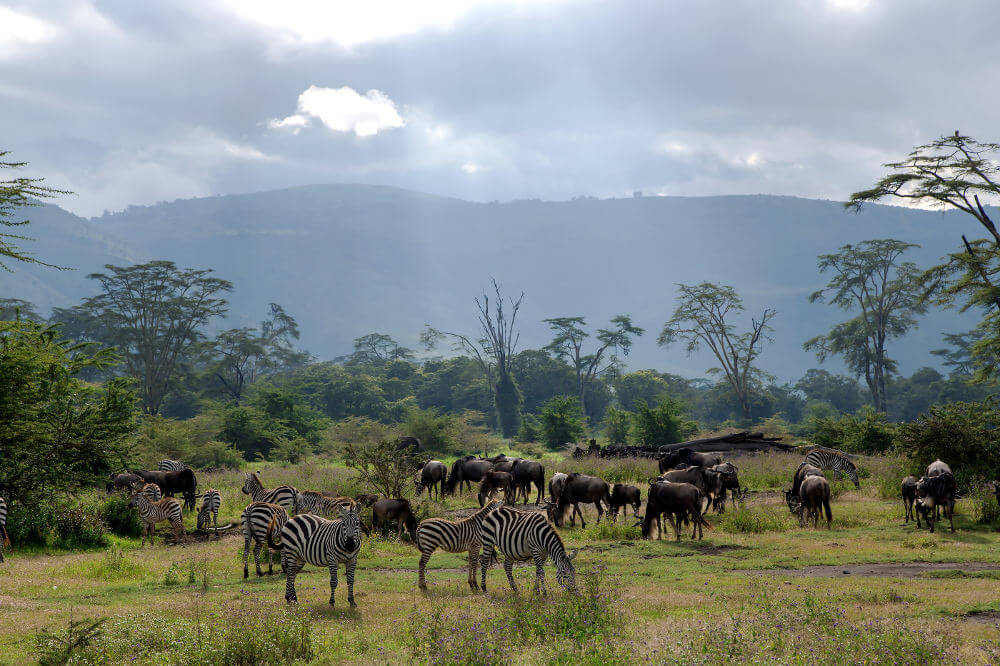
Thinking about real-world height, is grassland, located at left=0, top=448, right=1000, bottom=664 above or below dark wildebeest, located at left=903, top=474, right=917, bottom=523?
below

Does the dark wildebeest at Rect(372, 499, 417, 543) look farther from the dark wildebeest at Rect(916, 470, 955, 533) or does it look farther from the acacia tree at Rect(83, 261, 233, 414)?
the acacia tree at Rect(83, 261, 233, 414)

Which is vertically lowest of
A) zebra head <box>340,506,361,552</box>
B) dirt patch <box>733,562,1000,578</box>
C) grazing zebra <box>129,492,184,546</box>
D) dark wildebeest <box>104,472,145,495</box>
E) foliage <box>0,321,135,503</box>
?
dirt patch <box>733,562,1000,578</box>

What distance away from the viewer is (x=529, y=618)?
9430mm

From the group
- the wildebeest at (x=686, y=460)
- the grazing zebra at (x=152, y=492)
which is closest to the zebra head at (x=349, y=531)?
the grazing zebra at (x=152, y=492)

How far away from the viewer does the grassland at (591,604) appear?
838cm

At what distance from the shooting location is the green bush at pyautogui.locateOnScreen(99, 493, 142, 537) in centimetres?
1964

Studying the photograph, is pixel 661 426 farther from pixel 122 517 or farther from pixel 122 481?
pixel 122 517

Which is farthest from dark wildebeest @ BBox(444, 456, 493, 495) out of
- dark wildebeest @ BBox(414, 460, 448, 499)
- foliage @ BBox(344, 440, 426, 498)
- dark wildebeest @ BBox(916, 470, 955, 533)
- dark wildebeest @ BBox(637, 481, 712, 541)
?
dark wildebeest @ BBox(916, 470, 955, 533)

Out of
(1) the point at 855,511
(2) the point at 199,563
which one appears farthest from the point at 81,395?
(1) the point at 855,511

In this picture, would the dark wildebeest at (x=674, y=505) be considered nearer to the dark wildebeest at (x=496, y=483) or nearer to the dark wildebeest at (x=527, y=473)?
the dark wildebeest at (x=496, y=483)

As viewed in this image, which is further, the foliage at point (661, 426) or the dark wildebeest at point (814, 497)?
the foliage at point (661, 426)

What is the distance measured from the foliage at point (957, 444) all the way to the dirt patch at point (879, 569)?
8436 mm

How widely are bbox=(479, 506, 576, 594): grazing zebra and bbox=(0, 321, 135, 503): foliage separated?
11.0 m

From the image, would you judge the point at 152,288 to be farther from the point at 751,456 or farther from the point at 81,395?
the point at 751,456
